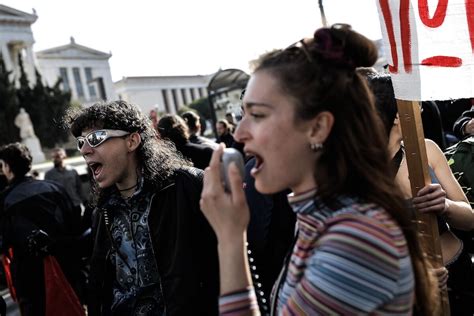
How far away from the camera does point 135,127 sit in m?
2.29

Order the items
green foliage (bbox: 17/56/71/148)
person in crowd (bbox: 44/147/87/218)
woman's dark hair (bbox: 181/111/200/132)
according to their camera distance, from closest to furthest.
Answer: woman's dark hair (bbox: 181/111/200/132) → person in crowd (bbox: 44/147/87/218) → green foliage (bbox: 17/56/71/148)

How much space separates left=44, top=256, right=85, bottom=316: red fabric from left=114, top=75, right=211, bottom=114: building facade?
66169mm

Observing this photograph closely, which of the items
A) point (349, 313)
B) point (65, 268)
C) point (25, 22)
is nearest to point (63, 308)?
point (65, 268)

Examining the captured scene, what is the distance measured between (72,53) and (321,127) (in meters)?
69.6

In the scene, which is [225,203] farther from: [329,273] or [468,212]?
[468,212]

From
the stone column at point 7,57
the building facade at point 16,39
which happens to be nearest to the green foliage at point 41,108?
the stone column at point 7,57

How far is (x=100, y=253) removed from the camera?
2.18m

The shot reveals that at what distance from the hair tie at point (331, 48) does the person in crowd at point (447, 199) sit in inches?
37.9

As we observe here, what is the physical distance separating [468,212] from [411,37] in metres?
0.75

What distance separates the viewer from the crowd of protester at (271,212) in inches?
41.3

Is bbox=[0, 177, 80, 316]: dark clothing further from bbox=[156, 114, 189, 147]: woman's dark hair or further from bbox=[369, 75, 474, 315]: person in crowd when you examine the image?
bbox=[369, 75, 474, 315]: person in crowd

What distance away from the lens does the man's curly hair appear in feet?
7.16

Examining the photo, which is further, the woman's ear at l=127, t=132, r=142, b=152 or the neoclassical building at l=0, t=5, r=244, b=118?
the neoclassical building at l=0, t=5, r=244, b=118

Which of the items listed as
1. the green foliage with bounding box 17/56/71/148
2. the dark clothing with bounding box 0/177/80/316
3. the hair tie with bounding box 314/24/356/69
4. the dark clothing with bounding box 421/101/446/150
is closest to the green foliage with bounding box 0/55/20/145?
the green foliage with bounding box 17/56/71/148
